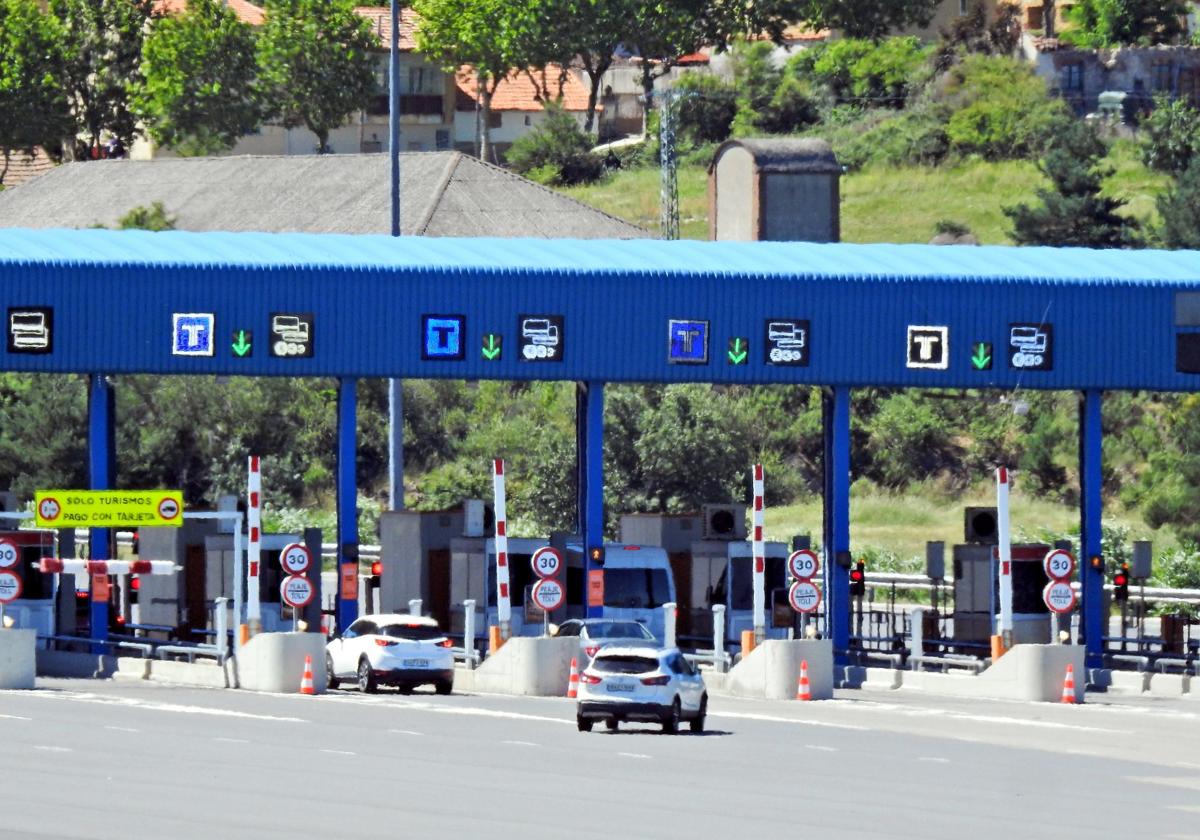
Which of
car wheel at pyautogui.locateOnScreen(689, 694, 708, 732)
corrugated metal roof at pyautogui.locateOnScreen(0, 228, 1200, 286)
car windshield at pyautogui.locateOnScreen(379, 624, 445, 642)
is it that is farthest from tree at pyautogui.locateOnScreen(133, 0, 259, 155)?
car wheel at pyautogui.locateOnScreen(689, 694, 708, 732)

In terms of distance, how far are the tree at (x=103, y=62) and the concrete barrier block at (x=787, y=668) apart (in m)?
94.6

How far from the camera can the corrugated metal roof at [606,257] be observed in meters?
46.1

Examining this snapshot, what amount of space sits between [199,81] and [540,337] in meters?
87.7

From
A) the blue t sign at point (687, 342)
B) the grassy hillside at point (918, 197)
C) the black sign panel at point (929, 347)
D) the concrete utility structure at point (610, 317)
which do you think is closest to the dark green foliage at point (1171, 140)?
the grassy hillside at point (918, 197)

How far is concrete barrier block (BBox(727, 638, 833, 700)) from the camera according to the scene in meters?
41.7

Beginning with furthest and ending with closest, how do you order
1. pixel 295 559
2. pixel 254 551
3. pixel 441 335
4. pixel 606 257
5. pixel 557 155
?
pixel 557 155 < pixel 606 257 < pixel 441 335 < pixel 295 559 < pixel 254 551

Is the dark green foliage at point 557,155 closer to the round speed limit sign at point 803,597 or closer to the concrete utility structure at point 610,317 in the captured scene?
the concrete utility structure at point 610,317

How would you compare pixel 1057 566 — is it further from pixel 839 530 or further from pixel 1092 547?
pixel 839 530

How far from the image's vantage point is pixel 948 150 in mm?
125062

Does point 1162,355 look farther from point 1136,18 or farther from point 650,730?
point 1136,18

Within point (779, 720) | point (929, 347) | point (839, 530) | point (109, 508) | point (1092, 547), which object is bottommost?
point (779, 720)

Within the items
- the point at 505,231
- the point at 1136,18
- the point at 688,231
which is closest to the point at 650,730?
the point at 505,231

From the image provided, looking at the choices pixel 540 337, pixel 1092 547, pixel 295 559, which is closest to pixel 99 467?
pixel 295 559

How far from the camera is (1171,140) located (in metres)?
114
